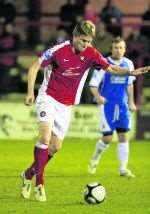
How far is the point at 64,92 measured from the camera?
414 inches

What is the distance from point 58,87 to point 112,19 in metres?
9.67

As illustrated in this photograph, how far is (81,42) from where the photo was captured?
10031 mm

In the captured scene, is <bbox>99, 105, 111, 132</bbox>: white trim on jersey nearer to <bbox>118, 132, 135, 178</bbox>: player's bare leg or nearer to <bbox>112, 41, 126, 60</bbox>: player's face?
<bbox>118, 132, 135, 178</bbox>: player's bare leg

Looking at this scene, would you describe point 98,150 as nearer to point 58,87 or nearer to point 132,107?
point 132,107

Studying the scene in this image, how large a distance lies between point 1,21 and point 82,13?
1.93 m

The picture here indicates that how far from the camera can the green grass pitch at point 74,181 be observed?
9586 millimetres

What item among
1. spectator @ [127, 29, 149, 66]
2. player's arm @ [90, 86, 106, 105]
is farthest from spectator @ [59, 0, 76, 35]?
player's arm @ [90, 86, 106, 105]

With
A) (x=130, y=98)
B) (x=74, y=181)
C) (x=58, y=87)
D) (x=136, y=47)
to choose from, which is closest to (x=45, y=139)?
(x=58, y=87)

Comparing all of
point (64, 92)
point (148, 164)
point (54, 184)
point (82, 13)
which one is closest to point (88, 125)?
point (82, 13)

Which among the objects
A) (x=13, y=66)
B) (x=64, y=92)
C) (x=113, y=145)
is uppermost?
(x=64, y=92)

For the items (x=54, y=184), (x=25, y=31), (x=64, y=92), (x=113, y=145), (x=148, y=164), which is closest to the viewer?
(x=64, y=92)

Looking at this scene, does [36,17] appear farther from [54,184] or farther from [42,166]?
[42,166]

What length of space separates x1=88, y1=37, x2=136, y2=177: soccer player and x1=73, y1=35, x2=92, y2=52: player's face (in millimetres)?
2946

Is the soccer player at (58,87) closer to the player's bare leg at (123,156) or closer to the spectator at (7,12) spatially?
the player's bare leg at (123,156)
